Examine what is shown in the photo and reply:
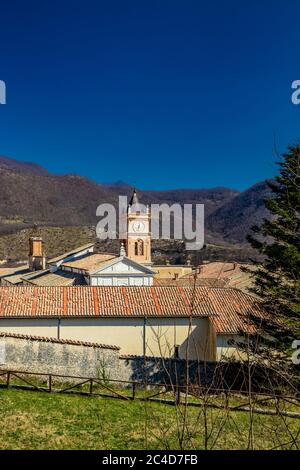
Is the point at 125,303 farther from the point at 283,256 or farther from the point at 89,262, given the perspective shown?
the point at 89,262

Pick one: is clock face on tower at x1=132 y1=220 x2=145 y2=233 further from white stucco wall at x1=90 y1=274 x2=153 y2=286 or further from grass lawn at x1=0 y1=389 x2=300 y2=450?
grass lawn at x1=0 y1=389 x2=300 y2=450

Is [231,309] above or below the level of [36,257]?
below

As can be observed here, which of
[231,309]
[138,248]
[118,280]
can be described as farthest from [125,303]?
[138,248]

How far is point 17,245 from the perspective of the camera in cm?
8475

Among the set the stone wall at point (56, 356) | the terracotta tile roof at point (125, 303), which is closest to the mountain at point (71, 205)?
the terracotta tile roof at point (125, 303)

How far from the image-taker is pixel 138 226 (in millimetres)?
46625

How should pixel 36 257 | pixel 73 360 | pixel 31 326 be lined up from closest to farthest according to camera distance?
pixel 73 360 → pixel 31 326 → pixel 36 257

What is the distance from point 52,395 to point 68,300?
8045 millimetres

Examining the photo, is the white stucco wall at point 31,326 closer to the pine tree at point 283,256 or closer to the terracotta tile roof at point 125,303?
the terracotta tile roof at point 125,303

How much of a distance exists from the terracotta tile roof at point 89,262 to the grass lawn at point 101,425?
21376 millimetres

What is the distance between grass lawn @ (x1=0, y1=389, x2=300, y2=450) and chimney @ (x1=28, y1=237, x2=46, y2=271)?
107 ft

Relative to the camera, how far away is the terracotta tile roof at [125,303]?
70.0ft

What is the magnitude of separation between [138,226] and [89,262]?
987 centimetres

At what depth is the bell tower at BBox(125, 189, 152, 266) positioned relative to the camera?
46.1 metres
